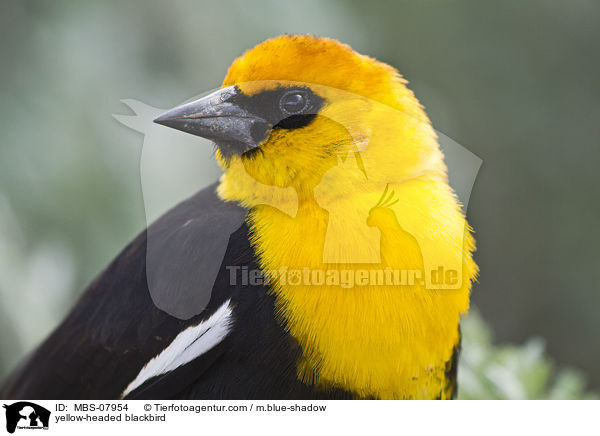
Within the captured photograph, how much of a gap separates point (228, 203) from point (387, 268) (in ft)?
1.45

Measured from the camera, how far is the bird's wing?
4.83 ft

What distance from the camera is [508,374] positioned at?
1.90m

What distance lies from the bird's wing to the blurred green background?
1.44 ft

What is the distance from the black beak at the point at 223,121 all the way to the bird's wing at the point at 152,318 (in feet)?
0.57

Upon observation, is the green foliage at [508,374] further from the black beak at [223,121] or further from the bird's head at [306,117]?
the black beak at [223,121]

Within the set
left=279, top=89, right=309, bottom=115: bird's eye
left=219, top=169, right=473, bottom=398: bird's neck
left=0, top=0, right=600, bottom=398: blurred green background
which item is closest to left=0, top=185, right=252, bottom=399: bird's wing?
→ left=219, top=169, right=473, bottom=398: bird's neck

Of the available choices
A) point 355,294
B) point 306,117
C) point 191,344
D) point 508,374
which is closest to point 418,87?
point 306,117

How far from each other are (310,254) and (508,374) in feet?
2.91

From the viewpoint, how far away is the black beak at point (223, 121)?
57.9 inches

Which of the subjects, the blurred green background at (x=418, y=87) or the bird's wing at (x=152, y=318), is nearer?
the bird's wing at (x=152, y=318)
